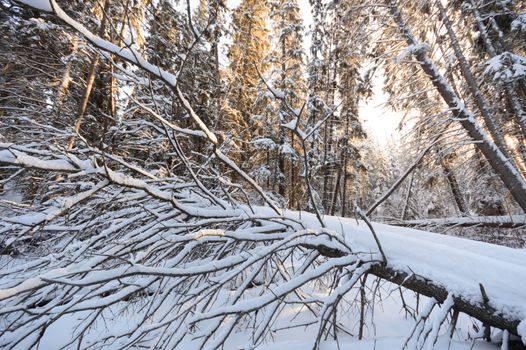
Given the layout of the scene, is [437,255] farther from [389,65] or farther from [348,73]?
[348,73]

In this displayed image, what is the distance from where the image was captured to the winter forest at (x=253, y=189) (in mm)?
1589

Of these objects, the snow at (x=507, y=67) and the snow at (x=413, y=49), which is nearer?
the snow at (x=413, y=49)

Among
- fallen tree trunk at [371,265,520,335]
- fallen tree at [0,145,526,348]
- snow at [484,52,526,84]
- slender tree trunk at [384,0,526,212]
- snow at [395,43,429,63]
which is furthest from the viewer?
snow at [484,52,526,84]

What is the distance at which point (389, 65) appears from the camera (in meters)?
5.87

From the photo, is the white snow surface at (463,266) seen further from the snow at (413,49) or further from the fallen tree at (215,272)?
the snow at (413,49)

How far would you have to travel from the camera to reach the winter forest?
1589 mm

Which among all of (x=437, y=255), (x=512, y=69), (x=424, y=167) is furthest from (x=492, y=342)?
(x=512, y=69)

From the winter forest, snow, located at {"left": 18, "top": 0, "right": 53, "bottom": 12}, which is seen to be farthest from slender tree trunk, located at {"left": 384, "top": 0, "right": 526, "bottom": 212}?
snow, located at {"left": 18, "top": 0, "right": 53, "bottom": 12}

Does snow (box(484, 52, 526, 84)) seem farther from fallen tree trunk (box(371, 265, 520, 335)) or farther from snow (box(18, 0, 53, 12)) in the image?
snow (box(18, 0, 53, 12))

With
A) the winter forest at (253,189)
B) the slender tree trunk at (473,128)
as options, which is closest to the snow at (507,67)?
the winter forest at (253,189)

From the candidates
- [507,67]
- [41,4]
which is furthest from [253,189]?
[507,67]

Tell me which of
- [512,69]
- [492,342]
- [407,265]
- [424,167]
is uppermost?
[512,69]

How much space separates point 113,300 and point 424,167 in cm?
605

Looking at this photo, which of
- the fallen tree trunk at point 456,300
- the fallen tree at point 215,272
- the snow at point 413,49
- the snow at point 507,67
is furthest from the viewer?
the snow at point 507,67
